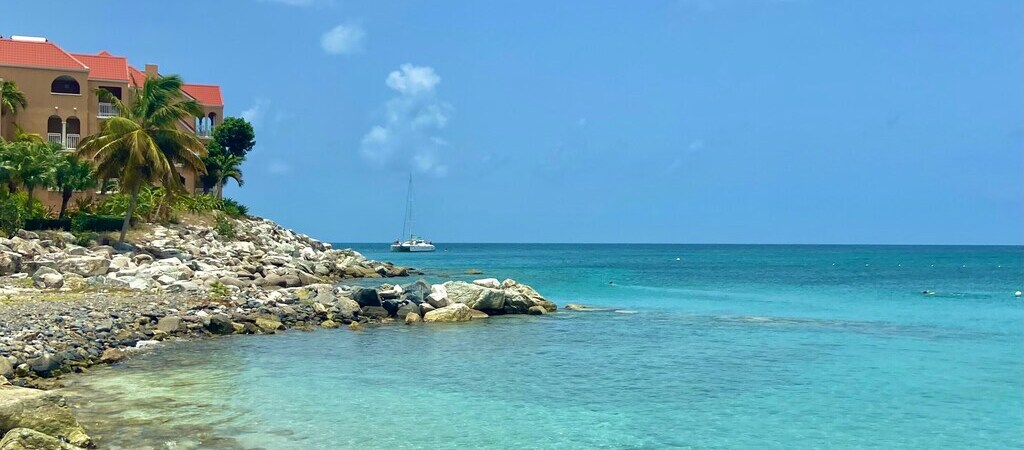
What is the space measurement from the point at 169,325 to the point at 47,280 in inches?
353

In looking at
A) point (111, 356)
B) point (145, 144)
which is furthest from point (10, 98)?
point (111, 356)

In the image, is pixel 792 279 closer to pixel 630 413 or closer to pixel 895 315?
pixel 895 315

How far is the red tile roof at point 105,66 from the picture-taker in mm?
48969

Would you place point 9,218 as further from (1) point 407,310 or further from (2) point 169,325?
(1) point 407,310

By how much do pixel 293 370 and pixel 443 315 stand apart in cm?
976

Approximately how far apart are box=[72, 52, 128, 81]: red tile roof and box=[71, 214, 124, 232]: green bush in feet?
40.4

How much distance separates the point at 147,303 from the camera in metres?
24.1

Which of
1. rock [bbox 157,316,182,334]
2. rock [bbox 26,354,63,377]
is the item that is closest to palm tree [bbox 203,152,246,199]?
rock [bbox 157,316,182,334]

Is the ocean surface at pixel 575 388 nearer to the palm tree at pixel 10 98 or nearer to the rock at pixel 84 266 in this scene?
the rock at pixel 84 266

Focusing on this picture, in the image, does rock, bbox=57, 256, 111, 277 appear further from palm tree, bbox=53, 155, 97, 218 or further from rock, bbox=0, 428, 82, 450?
rock, bbox=0, 428, 82, 450

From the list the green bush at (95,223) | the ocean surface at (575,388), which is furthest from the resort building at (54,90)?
the ocean surface at (575,388)

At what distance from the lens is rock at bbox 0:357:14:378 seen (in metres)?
13.9

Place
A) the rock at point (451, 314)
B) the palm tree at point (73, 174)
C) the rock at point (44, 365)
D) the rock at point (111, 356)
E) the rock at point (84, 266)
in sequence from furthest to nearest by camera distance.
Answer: the palm tree at point (73, 174) < the rock at point (84, 266) < the rock at point (451, 314) < the rock at point (111, 356) < the rock at point (44, 365)

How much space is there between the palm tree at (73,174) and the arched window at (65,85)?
35.4 feet
